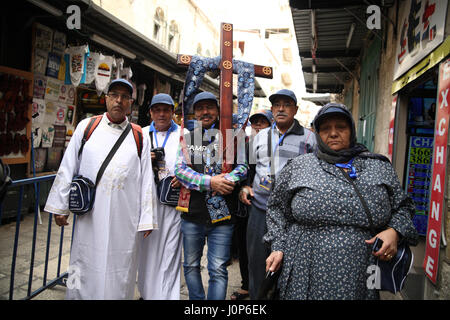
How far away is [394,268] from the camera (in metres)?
1.72

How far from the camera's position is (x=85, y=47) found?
5859 mm

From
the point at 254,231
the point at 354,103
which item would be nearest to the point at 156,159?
the point at 254,231

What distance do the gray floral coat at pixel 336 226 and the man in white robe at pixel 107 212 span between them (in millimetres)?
1348

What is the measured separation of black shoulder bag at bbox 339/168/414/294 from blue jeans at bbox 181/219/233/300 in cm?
115

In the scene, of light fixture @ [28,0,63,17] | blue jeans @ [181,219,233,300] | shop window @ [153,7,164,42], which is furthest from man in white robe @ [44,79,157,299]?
shop window @ [153,7,164,42]

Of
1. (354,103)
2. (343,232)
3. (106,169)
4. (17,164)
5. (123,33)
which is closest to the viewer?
(343,232)

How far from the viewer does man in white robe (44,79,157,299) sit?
243 cm

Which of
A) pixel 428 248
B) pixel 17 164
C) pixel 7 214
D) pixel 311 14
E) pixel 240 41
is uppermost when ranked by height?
pixel 240 41

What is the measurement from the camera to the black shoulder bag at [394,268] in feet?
5.57

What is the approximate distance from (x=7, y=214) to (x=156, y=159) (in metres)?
4.10

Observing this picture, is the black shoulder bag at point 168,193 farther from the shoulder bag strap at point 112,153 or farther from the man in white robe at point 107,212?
the shoulder bag strap at point 112,153

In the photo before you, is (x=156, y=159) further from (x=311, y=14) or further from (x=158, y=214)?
(x=311, y=14)

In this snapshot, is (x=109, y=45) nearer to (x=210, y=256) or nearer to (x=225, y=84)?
(x=225, y=84)

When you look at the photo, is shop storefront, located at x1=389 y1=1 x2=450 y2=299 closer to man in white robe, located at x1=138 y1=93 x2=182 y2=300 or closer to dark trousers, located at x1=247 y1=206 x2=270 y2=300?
dark trousers, located at x1=247 y1=206 x2=270 y2=300
